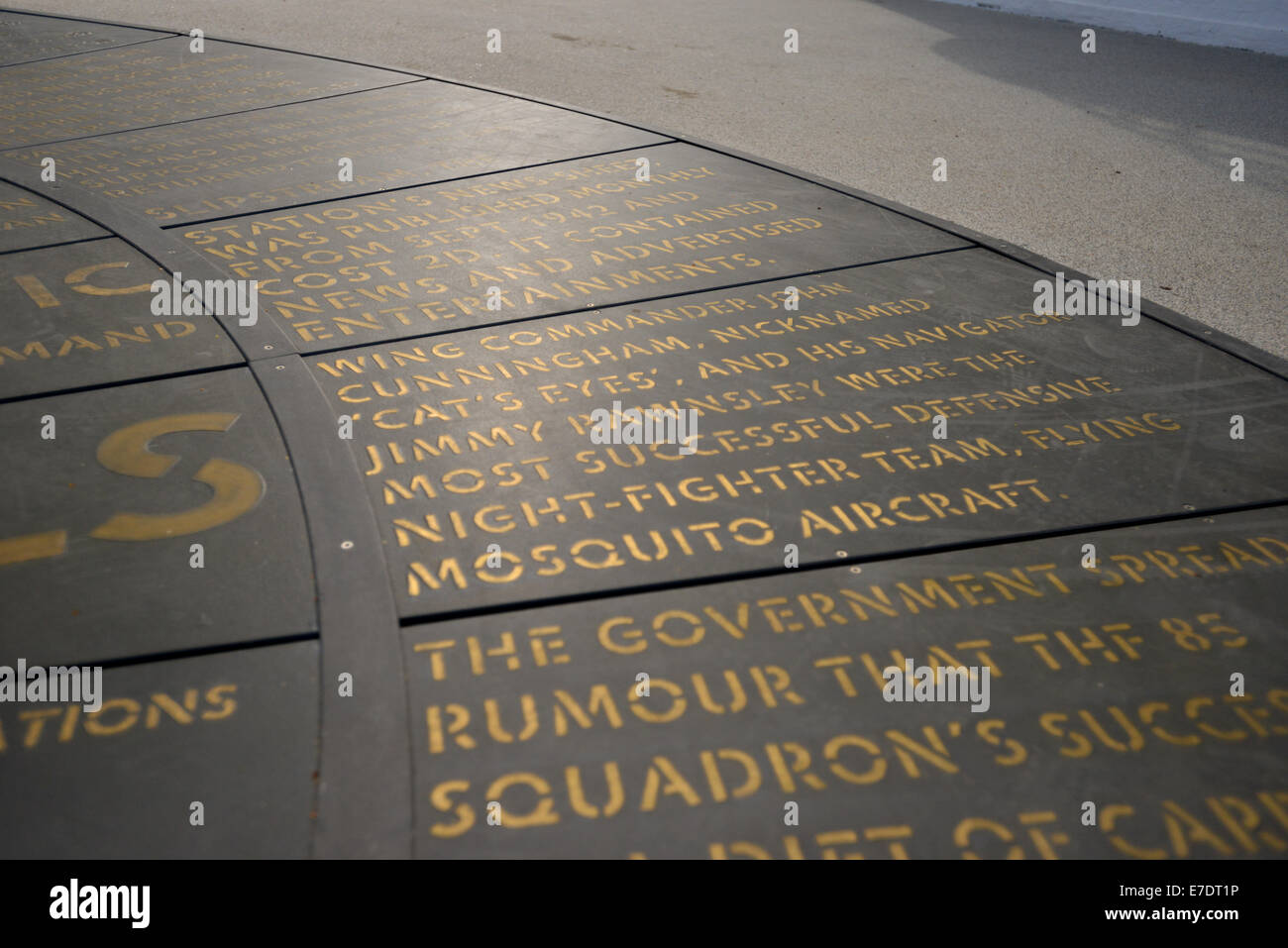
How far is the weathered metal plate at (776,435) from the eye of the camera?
8.88ft

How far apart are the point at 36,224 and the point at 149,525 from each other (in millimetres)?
2436

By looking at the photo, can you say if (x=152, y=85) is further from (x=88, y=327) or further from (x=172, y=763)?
(x=172, y=763)

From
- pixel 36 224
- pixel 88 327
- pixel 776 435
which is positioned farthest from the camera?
pixel 36 224

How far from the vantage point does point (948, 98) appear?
7.45m

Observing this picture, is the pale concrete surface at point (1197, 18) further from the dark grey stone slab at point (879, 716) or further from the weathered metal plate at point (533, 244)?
the dark grey stone slab at point (879, 716)

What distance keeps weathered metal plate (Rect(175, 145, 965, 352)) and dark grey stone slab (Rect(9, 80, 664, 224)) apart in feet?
0.73

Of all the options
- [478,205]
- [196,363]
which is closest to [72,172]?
[478,205]

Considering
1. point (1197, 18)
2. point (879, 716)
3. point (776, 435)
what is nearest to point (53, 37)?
point (776, 435)

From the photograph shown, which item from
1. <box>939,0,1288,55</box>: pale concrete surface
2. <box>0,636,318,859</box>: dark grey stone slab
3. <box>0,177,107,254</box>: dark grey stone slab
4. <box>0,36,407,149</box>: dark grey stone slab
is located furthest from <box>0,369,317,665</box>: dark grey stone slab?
<box>939,0,1288,55</box>: pale concrete surface

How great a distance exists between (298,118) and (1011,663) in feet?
16.0

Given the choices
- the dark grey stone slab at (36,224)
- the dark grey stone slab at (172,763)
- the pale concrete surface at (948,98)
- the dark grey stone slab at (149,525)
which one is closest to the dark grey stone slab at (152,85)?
the pale concrete surface at (948,98)

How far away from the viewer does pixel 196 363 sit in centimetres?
347

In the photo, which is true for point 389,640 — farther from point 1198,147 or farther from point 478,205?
point 1198,147

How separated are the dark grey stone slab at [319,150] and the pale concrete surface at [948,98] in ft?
3.01
